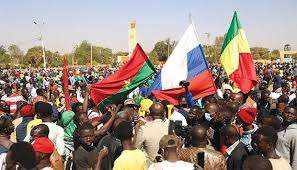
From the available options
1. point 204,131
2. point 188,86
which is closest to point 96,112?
point 188,86

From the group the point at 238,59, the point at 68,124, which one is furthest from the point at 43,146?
the point at 238,59

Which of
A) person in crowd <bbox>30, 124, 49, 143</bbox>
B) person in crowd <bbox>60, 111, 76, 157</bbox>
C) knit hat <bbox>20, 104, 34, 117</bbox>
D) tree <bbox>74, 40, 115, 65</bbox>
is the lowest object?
tree <bbox>74, 40, 115, 65</bbox>

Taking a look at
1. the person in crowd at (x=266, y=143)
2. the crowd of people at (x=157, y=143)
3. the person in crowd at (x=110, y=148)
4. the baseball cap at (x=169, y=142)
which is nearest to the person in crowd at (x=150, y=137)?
the crowd of people at (x=157, y=143)

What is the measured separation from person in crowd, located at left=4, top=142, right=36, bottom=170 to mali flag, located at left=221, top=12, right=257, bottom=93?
6372 mm

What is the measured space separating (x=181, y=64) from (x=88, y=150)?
4.39 metres

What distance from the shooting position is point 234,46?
10.4 meters

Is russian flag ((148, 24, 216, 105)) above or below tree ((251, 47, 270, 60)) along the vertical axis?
above

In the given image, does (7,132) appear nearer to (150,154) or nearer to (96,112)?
(150,154)

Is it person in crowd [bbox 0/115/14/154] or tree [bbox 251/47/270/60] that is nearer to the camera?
person in crowd [bbox 0/115/14/154]

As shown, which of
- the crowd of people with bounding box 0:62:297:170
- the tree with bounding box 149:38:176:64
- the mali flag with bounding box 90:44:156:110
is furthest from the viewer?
the tree with bounding box 149:38:176:64

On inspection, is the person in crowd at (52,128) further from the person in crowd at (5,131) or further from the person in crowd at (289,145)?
the person in crowd at (289,145)

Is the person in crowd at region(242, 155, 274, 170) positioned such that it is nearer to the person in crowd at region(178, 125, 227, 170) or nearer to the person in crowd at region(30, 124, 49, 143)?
the person in crowd at region(178, 125, 227, 170)

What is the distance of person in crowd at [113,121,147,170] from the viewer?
4137 millimetres

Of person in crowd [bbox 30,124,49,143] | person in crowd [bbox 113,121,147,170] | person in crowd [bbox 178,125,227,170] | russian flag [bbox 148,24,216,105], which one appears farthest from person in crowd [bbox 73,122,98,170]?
russian flag [bbox 148,24,216,105]
